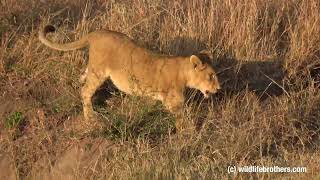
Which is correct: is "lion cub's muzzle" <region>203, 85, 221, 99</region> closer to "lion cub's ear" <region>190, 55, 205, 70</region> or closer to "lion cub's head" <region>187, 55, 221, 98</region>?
"lion cub's head" <region>187, 55, 221, 98</region>

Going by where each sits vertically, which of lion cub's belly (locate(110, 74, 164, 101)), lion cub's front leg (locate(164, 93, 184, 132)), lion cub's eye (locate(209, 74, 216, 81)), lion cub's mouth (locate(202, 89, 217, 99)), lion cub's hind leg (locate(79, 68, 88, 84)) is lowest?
lion cub's front leg (locate(164, 93, 184, 132))

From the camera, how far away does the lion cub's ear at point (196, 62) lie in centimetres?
615

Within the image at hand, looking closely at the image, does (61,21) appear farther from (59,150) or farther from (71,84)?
(59,150)

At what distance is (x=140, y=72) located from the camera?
21.2 ft

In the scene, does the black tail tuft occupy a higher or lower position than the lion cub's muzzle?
higher

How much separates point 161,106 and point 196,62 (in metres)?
0.54

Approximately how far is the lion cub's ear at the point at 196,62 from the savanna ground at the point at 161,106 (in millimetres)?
418

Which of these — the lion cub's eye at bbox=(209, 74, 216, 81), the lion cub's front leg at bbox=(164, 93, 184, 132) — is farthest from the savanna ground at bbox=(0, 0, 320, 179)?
the lion cub's eye at bbox=(209, 74, 216, 81)

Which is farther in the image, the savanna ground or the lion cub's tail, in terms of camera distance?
the lion cub's tail

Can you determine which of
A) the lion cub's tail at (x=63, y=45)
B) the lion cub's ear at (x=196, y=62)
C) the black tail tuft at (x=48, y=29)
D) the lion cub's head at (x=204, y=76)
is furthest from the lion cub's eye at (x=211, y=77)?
the black tail tuft at (x=48, y=29)

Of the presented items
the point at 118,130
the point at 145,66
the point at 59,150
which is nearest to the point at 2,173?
the point at 59,150

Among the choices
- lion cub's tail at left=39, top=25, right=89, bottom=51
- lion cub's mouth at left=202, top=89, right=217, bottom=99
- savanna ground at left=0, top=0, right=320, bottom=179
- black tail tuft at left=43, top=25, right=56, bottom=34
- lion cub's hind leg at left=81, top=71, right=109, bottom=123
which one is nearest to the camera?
savanna ground at left=0, top=0, right=320, bottom=179

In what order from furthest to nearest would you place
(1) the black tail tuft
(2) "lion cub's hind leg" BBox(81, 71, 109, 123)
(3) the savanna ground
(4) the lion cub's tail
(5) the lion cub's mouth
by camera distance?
(1) the black tail tuft, (4) the lion cub's tail, (2) "lion cub's hind leg" BBox(81, 71, 109, 123), (5) the lion cub's mouth, (3) the savanna ground

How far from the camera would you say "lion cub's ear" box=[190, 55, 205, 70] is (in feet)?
20.2
